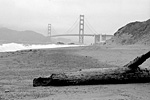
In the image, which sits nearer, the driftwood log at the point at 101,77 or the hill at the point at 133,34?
the driftwood log at the point at 101,77

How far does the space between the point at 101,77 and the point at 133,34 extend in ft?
108

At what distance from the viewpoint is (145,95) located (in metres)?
5.08

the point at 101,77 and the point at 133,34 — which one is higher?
the point at 133,34

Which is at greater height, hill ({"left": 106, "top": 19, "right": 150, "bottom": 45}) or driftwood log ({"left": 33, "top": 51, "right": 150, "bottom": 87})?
hill ({"left": 106, "top": 19, "right": 150, "bottom": 45})

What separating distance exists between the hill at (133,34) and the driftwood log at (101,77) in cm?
2649

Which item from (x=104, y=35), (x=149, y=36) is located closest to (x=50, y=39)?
(x=104, y=35)

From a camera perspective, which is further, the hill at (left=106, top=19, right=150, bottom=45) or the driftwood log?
the hill at (left=106, top=19, right=150, bottom=45)

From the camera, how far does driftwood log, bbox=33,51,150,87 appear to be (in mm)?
6125

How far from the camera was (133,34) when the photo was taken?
3819 cm

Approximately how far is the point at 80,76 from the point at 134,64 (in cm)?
127

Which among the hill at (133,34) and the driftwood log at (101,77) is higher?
the hill at (133,34)

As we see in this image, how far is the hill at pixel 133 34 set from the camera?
114 feet

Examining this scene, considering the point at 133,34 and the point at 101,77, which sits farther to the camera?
the point at 133,34

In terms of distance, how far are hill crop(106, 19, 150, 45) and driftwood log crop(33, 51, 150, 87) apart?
26.5m
